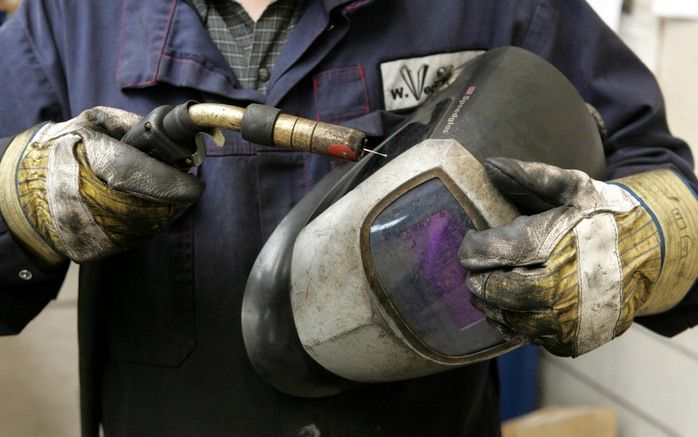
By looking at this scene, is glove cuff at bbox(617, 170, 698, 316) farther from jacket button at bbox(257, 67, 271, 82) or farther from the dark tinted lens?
jacket button at bbox(257, 67, 271, 82)

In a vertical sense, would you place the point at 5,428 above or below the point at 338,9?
below

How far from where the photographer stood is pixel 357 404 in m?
0.81

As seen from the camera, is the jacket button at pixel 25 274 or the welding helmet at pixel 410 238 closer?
the welding helmet at pixel 410 238

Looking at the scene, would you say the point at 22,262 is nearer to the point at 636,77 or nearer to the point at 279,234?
the point at 279,234

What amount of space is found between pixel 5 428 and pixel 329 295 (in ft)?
5.24

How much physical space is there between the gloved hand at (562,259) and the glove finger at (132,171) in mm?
256

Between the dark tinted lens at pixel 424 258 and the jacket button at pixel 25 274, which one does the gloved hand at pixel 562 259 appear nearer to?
the dark tinted lens at pixel 424 258

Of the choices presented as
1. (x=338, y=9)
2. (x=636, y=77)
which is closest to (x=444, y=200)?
(x=338, y=9)

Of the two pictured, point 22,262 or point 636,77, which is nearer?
point 22,262

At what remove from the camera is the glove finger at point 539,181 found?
0.57 metres

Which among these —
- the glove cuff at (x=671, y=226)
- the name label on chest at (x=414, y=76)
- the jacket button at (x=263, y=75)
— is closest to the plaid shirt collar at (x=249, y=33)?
the jacket button at (x=263, y=75)

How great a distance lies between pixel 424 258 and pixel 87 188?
299 millimetres

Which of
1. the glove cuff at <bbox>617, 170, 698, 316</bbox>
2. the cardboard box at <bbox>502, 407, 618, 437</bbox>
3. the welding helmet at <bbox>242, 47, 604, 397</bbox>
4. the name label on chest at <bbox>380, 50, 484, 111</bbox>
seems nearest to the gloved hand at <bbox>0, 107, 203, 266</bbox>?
the welding helmet at <bbox>242, 47, 604, 397</bbox>

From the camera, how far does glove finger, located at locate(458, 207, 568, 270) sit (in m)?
0.57
